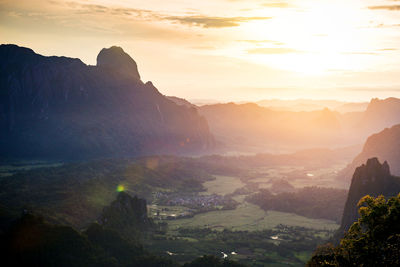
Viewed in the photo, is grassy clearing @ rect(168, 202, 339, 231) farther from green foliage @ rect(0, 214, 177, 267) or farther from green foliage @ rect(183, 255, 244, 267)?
green foliage @ rect(183, 255, 244, 267)

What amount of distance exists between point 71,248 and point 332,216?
387 ft

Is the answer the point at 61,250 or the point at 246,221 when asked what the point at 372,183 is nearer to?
the point at 246,221

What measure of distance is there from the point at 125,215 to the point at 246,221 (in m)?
50.3

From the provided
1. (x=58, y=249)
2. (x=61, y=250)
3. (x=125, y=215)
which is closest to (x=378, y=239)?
(x=61, y=250)

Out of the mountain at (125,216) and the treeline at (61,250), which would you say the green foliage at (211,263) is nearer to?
the treeline at (61,250)

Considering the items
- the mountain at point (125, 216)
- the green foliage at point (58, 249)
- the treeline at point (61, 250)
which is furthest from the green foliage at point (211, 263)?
the mountain at point (125, 216)

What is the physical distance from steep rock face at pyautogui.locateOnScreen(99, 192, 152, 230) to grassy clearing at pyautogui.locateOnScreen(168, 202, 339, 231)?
11.6 m

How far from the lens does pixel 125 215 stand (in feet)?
497

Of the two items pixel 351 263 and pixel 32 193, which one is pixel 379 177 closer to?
pixel 351 263

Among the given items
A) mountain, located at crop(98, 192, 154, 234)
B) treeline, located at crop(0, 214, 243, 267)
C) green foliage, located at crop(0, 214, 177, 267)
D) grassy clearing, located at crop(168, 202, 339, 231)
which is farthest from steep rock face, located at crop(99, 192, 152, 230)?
treeline, located at crop(0, 214, 243, 267)

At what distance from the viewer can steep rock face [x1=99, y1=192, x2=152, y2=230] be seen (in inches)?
5689

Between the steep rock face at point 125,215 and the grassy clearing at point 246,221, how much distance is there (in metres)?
11.6

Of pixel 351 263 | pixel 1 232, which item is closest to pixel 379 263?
pixel 351 263

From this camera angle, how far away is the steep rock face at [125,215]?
474ft
